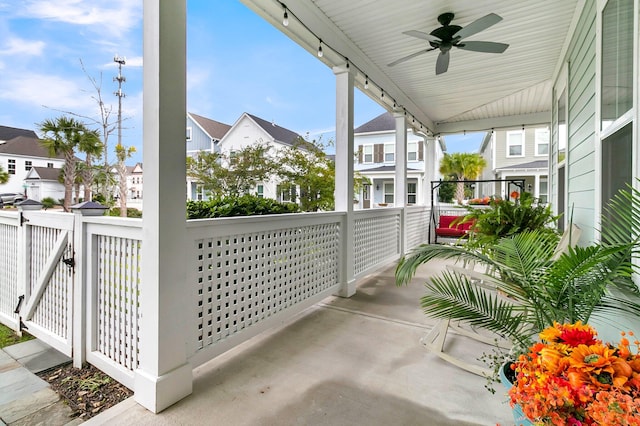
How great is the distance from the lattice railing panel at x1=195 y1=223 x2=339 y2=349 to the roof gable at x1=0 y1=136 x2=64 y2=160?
1292mm

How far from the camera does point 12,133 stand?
6.86 feet

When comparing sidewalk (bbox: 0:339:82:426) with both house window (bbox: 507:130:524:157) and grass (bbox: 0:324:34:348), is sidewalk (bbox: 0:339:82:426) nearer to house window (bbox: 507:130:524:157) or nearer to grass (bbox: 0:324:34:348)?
grass (bbox: 0:324:34:348)

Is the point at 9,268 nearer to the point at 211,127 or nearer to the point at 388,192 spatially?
the point at 211,127

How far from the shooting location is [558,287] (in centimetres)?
138

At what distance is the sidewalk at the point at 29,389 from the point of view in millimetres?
1692

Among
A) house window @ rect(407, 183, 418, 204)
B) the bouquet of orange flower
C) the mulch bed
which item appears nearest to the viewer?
the bouquet of orange flower

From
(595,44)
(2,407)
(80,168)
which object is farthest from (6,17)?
(595,44)

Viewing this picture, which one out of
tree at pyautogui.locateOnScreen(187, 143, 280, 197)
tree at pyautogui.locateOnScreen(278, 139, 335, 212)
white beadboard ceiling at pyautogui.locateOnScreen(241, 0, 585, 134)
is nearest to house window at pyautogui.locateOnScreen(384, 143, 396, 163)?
white beadboard ceiling at pyautogui.locateOnScreen(241, 0, 585, 134)

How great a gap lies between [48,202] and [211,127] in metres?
3.91

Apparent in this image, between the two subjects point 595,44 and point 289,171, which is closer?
point 595,44

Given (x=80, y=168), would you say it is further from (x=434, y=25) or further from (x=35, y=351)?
(x=434, y=25)

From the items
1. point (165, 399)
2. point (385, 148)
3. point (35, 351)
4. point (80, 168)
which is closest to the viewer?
point (165, 399)

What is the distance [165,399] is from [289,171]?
15.1ft

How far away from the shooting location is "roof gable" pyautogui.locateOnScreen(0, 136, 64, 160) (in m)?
2.10
